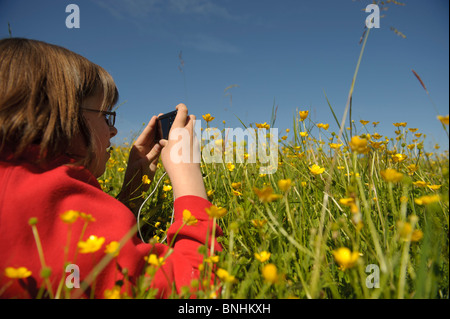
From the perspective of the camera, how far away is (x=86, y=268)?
0.97m

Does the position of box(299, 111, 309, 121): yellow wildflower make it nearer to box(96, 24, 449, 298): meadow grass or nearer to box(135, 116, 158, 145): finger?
box(96, 24, 449, 298): meadow grass

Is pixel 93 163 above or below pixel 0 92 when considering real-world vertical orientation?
below

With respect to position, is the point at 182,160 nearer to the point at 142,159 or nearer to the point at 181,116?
the point at 181,116

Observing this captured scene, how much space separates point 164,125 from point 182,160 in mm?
415

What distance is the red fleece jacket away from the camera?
35.8 inches

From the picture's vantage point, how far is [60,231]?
987 millimetres

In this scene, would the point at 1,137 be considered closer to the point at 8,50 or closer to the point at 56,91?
the point at 56,91

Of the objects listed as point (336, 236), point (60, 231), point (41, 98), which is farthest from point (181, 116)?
point (336, 236)

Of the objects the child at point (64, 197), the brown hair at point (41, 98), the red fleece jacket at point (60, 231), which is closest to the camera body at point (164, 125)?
the child at point (64, 197)

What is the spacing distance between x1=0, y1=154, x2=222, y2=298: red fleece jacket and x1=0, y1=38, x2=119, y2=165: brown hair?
0.08 metres

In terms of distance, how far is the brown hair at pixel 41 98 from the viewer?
1089 mm
